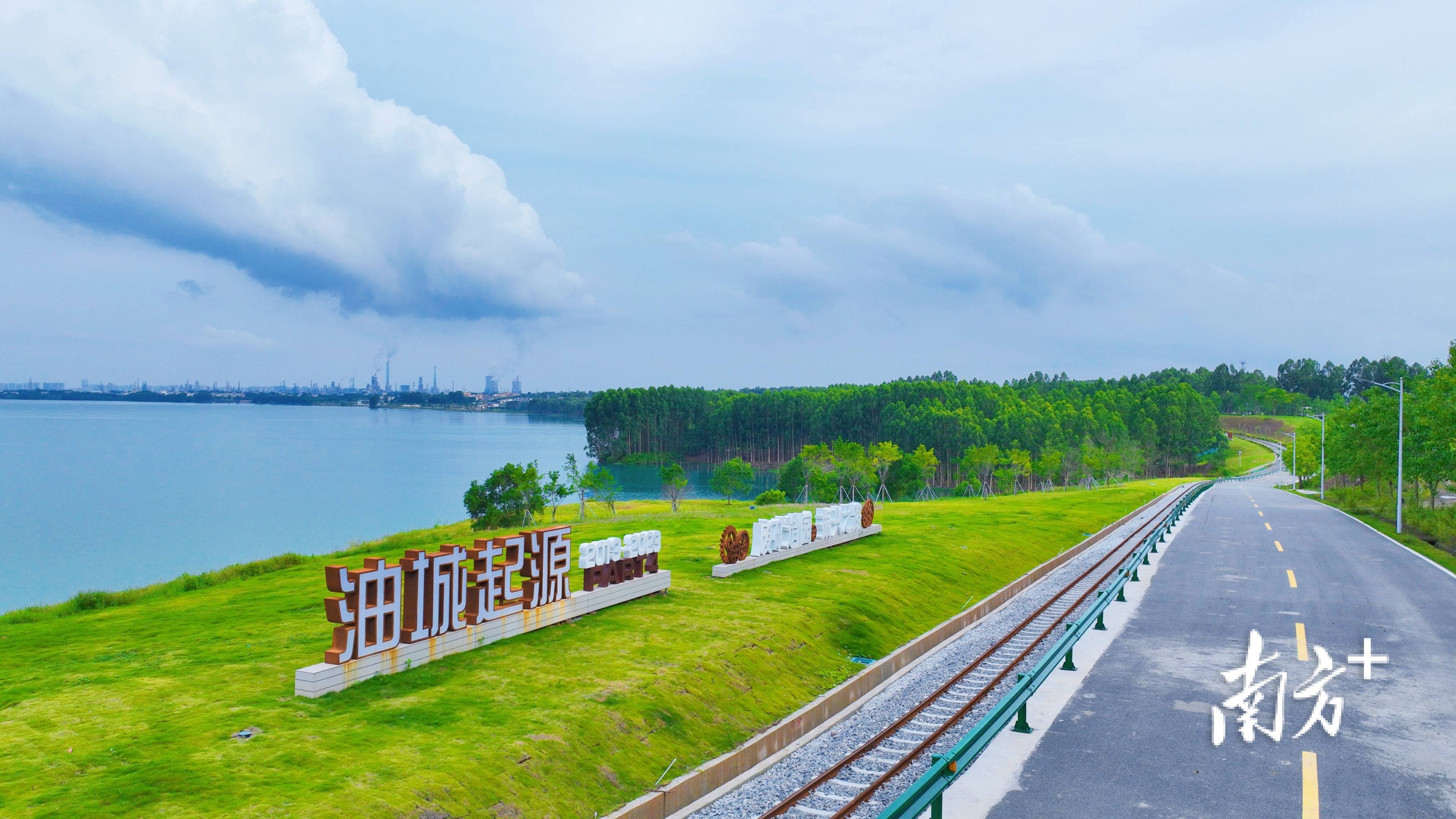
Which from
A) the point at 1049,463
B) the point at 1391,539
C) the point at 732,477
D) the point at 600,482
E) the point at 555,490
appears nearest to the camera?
the point at 1391,539

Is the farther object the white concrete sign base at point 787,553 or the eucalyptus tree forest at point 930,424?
the eucalyptus tree forest at point 930,424

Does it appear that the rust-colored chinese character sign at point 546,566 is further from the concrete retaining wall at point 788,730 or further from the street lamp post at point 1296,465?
the street lamp post at point 1296,465

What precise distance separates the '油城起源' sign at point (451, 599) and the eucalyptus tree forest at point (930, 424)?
96.2 m

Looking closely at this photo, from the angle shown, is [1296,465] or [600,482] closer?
[600,482]

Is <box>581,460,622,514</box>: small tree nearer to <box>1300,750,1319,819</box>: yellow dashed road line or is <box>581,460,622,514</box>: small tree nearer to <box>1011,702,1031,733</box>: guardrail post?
<box>1011,702,1031,733</box>: guardrail post

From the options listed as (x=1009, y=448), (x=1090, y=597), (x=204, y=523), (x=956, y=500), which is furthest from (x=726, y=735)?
(x=1009, y=448)

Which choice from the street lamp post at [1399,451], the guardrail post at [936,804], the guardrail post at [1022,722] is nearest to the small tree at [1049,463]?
the street lamp post at [1399,451]

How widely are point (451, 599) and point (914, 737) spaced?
9.28m

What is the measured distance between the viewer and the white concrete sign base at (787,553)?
85.7ft

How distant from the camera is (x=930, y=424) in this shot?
442 feet

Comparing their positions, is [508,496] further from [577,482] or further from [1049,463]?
[1049,463]

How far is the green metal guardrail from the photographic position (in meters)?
9.48

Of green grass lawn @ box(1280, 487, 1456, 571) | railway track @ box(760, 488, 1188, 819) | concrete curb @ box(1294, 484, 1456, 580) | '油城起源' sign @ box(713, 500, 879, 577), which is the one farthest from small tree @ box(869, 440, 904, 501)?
railway track @ box(760, 488, 1188, 819)

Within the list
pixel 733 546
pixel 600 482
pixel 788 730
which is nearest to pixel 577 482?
pixel 600 482
